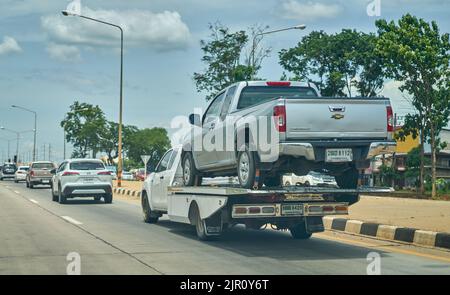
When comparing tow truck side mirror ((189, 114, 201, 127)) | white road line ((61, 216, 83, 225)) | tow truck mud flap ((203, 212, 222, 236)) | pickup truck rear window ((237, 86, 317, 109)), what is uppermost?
pickup truck rear window ((237, 86, 317, 109))

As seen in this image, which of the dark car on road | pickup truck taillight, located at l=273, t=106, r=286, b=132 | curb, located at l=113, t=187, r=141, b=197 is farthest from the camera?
the dark car on road

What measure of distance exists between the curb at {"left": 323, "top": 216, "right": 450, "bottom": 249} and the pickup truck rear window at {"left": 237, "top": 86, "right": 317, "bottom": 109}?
10.3 feet

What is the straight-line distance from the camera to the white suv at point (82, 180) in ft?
85.5

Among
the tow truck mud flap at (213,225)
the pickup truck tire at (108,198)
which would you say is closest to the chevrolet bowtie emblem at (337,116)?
the tow truck mud flap at (213,225)

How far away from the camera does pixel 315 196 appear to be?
11.5 m

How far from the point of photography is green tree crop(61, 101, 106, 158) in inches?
3629

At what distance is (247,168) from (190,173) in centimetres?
298

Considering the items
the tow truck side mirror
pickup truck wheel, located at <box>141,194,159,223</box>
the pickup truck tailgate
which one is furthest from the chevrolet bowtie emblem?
pickup truck wheel, located at <box>141,194,159,223</box>

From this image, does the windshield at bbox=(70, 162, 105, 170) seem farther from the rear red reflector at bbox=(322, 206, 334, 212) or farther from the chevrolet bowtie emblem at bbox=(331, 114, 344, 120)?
the chevrolet bowtie emblem at bbox=(331, 114, 344, 120)

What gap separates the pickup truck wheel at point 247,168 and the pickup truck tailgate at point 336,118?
0.84 m

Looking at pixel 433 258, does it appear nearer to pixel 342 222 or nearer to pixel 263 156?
pixel 263 156

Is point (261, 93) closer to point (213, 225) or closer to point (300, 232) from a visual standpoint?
point (213, 225)
